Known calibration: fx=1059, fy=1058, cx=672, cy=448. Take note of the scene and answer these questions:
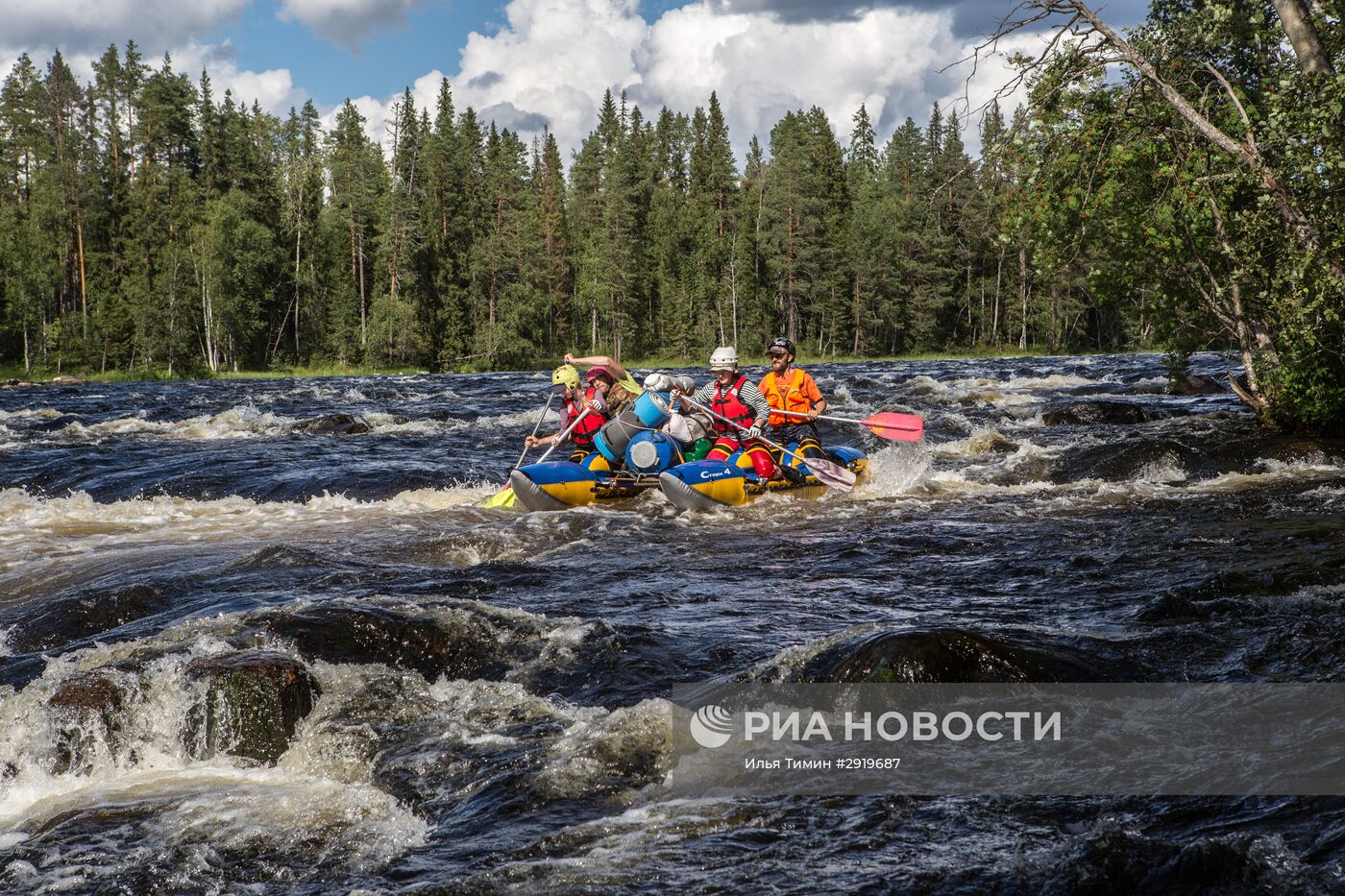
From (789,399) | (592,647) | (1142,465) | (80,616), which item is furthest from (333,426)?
(592,647)

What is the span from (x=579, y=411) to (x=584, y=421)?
0.14m

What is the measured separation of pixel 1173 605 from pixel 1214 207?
6893 mm

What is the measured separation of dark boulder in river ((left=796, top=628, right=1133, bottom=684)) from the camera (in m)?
5.55

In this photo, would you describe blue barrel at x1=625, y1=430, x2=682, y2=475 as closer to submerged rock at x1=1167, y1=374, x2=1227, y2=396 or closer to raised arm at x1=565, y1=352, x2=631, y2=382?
raised arm at x1=565, y1=352, x2=631, y2=382

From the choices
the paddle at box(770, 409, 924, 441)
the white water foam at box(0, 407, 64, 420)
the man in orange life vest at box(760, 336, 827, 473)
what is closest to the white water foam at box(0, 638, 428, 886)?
the man in orange life vest at box(760, 336, 827, 473)

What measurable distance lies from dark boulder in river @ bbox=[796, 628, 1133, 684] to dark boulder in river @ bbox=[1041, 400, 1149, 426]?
1358 cm

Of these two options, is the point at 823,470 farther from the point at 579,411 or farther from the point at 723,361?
the point at 579,411

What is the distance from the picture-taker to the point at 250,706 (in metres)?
5.40

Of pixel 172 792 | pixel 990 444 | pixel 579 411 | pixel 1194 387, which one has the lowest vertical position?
pixel 172 792

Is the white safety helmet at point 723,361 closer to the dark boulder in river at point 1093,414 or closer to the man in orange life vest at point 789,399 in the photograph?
the man in orange life vest at point 789,399

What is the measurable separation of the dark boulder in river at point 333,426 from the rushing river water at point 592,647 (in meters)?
5.76

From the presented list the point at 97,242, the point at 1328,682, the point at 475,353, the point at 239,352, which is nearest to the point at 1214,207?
the point at 1328,682

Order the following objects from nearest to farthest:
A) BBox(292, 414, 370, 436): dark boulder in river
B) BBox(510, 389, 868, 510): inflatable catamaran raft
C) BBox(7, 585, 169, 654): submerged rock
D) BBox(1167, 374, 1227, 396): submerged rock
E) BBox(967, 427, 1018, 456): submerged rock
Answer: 1. BBox(7, 585, 169, 654): submerged rock
2. BBox(510, 389, 868, 510): inflatable catamaran raft
3. BBox(967, 427, 1018, 456): submerged rock
4. BBox(292, 414, 370, 436): dark boulder in river
5. BBox(1167, 374, 1227, 396): submerged rock

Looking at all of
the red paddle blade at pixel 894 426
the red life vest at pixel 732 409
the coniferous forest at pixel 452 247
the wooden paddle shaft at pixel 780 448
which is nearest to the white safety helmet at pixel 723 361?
the red life vest at pixel 732 409
